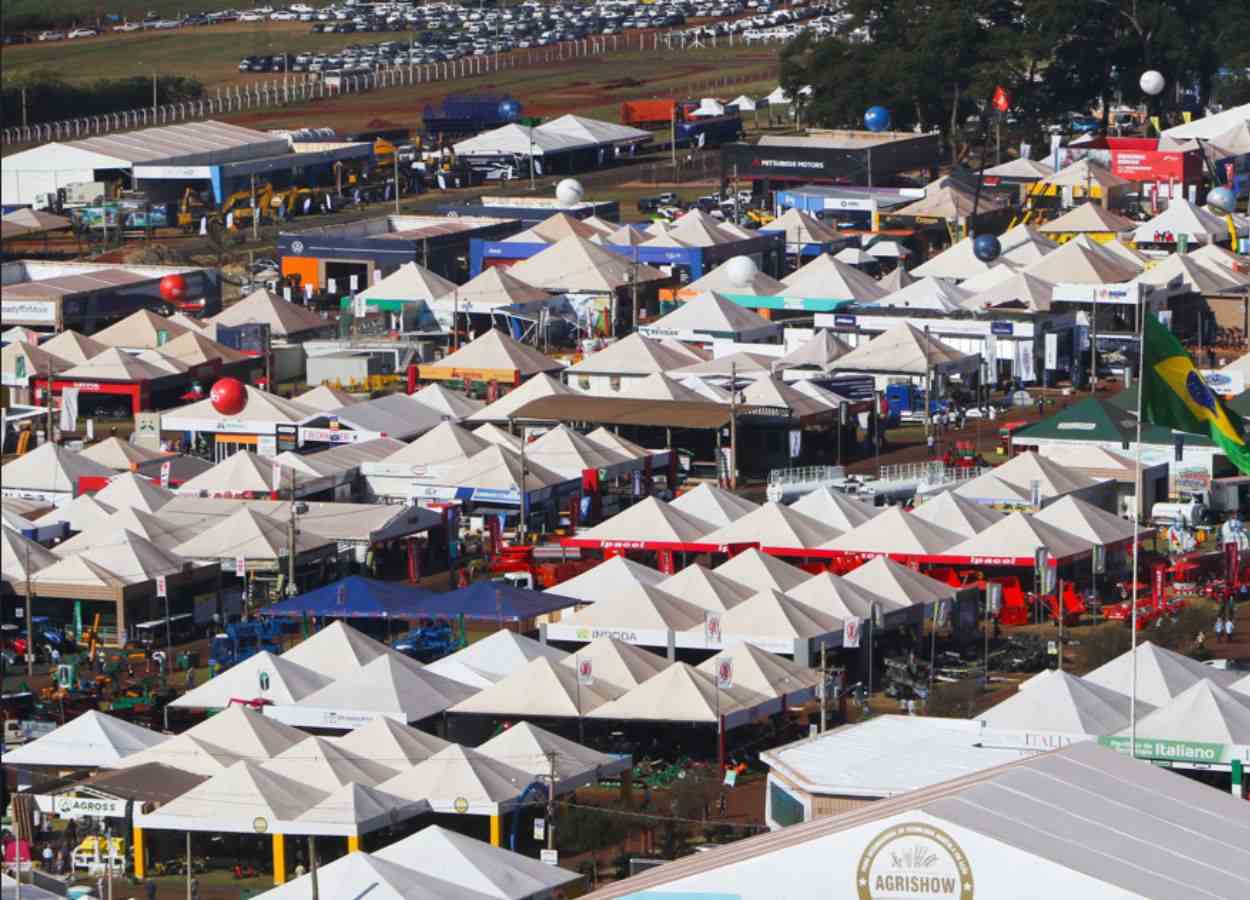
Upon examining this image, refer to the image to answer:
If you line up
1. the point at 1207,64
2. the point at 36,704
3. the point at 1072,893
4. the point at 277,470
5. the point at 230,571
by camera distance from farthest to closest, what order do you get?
the point at 1207,64 < the point at 277,470 < the point at 230,571 < the point at 36,704 < the point at 1072,893

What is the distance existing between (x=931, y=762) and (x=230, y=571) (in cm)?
1634

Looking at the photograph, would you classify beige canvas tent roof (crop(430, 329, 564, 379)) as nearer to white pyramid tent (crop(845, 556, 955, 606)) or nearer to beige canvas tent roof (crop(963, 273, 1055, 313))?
beige canvas tent roof (crop(963, 273, 1055, 313))

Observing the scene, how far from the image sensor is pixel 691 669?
3341 centimetres

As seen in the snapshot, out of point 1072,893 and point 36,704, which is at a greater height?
point 1072,893

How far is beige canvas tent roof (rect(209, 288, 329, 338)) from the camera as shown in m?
62.4

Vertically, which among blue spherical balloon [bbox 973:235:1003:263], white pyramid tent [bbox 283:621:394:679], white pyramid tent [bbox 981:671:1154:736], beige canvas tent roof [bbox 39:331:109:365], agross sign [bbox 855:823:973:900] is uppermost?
agross sign [bbox 855:823:973:900]

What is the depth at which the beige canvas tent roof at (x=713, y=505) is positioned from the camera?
43.3 metres

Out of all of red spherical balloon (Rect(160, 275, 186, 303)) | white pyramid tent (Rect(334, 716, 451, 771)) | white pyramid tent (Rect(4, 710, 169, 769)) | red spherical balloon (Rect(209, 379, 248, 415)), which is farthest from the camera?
red spherical balloon (Rect(160, 275, 186, 303))

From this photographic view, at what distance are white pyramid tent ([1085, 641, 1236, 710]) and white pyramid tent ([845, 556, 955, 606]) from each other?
5.20 meters

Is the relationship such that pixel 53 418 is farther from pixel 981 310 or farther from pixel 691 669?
pixel 691 669

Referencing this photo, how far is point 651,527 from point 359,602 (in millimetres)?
5261

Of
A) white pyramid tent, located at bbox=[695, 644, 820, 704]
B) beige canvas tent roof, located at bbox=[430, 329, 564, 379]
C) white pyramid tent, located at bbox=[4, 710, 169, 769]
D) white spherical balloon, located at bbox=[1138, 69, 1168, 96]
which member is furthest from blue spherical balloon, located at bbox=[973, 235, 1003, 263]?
white pyramid tent, located at bbox=[4, 710, 169, 769]

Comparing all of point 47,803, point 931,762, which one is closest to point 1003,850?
point 931,762

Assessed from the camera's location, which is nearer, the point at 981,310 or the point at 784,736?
the point at 784,736
